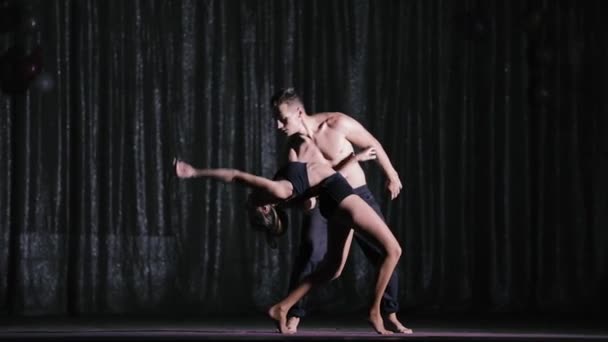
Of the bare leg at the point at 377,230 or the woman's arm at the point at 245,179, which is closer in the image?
the woman's arm at the point at 245,179

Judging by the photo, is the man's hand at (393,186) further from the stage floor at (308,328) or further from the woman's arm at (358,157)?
the stage floor at (308,328)

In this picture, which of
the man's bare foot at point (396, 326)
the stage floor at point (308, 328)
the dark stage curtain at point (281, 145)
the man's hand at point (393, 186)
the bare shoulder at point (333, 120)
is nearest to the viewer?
the stage floor at point (308, 328)

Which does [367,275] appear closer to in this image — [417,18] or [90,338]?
[417,18]

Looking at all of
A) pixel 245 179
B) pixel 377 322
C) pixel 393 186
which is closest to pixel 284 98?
pixel 245 179

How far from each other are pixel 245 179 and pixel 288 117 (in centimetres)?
56

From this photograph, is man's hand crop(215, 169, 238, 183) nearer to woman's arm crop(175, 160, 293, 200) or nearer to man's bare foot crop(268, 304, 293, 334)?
woman's arm crop(175, 160, 293, 200)

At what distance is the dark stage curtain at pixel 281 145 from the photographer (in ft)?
24.6

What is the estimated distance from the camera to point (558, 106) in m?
8.30

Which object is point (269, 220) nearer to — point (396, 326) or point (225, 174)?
point (225, 174)

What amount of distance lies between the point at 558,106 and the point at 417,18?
4.15 feet

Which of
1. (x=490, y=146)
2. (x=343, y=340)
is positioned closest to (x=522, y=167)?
(x=490, y=146)

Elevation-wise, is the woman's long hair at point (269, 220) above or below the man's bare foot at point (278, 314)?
above

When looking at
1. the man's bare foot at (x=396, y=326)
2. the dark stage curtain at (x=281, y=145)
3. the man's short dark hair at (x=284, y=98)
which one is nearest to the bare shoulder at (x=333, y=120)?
the man's short dark hair at (x=284, y=98)

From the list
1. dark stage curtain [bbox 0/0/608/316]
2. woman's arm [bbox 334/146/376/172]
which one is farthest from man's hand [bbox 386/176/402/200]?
dark stage curtain [bbox 0/0/608/316]
